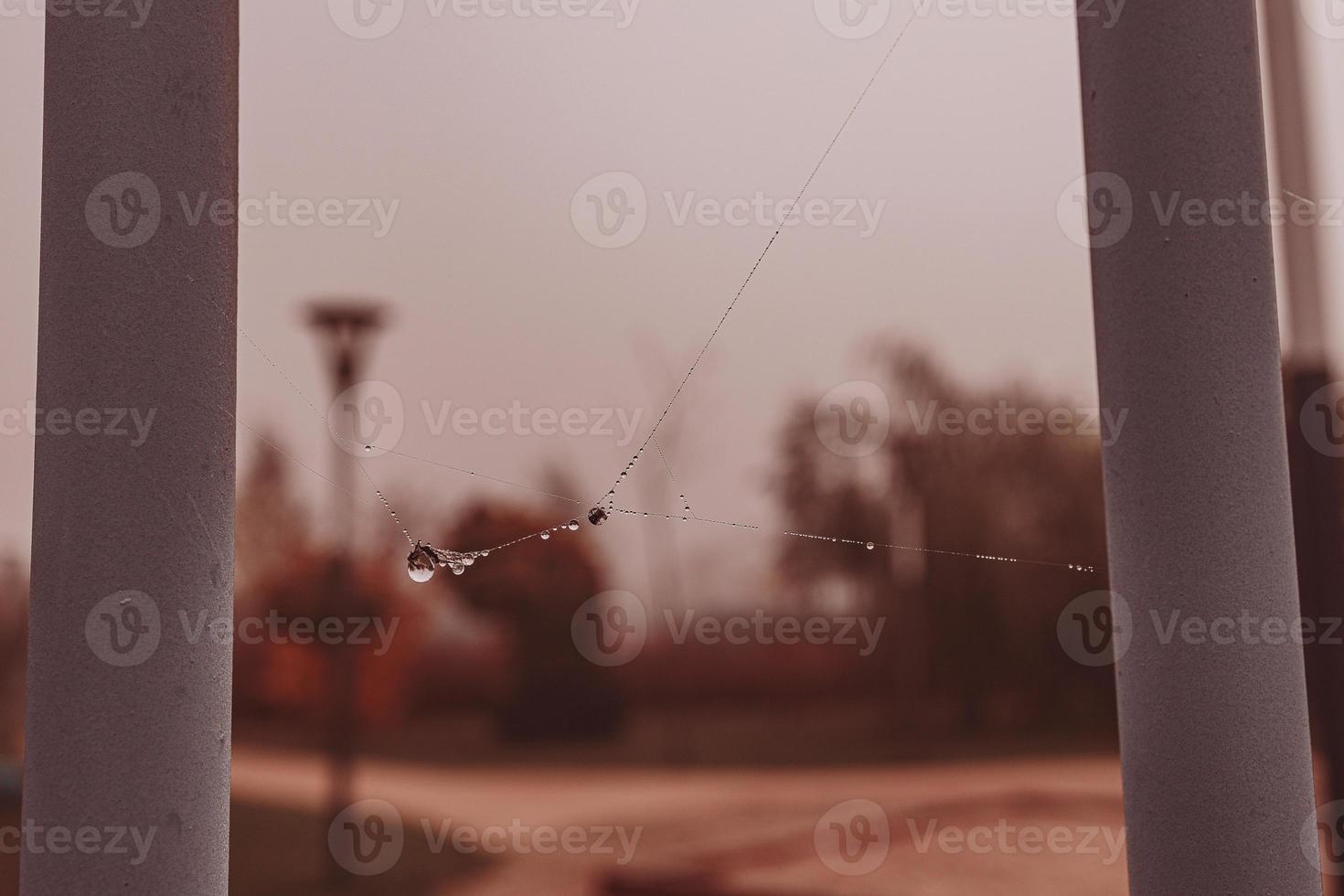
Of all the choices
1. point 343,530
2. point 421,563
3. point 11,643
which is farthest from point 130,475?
point 11,643

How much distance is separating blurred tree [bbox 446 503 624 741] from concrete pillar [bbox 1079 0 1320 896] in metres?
8.65

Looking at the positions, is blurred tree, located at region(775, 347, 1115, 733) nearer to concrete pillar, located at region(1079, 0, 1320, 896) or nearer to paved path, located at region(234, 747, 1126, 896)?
paved path, located at region(234, 747, 1126, 896)

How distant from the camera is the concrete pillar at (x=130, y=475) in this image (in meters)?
1.66

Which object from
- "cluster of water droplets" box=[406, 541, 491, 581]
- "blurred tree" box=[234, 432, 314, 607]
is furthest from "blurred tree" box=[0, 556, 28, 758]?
"cluster of water droplets" box=[406, 541, 491, 581]

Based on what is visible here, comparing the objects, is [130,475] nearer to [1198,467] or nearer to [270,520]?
[1198,467]

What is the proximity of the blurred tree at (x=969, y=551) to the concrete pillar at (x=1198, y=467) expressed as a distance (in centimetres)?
920

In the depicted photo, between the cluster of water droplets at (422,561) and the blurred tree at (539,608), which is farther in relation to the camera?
the blurred tree at (539,608)

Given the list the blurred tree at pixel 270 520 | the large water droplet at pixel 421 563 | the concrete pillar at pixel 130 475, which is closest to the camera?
the concrete pillar at pixel 130 475

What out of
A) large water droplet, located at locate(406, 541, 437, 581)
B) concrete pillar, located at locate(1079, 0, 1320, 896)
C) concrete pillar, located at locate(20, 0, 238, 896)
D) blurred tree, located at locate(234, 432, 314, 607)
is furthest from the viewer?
blurred tree, located at locate(234, 432, 314, 607)

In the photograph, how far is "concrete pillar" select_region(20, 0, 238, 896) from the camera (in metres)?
1.66

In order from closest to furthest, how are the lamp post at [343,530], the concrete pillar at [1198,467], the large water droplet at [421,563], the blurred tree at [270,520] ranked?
the concrete pillar at [1198,467] < the large water droplet at [421,563] < the lamp post at [343,530] < the blurred tree at [270,520]

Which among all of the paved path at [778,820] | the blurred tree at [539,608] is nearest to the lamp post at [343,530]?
the paved path at [778,820]

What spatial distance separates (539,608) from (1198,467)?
9055 millimetres

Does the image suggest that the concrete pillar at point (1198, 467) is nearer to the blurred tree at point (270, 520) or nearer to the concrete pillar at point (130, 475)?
the concrete pillar at point (130, 475)
